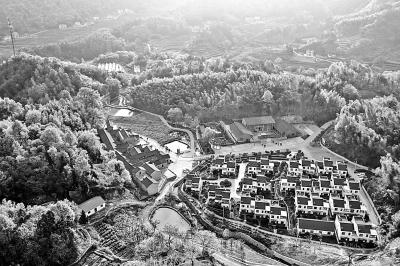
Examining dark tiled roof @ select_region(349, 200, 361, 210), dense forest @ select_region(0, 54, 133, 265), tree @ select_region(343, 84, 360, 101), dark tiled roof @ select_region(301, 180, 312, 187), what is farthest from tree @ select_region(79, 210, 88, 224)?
tree @ select_region(343, 84, 360, 101)

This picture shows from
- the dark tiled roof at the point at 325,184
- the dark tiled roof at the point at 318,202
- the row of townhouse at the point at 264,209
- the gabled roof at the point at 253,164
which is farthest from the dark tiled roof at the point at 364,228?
the gabled roof at the point at 253,164

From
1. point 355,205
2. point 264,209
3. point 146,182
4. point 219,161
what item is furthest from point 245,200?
point 146,182

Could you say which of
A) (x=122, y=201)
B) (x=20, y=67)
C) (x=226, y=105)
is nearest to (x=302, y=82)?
(x=226, y=105)

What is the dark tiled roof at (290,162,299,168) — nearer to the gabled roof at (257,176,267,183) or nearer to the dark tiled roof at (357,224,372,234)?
the gabled roof at (257,176,267,183)

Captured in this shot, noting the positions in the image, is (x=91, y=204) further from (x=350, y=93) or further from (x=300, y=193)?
(x=350, y=93)

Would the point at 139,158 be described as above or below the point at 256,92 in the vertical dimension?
below

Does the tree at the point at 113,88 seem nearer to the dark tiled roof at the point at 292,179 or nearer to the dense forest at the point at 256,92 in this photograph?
the dense forest at the point at 256,92
